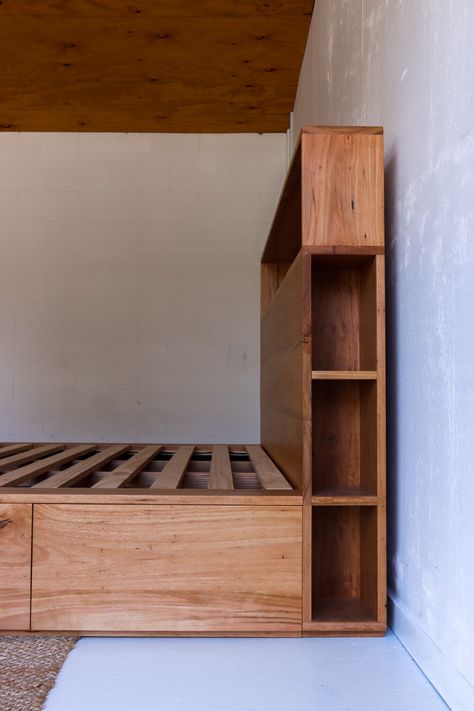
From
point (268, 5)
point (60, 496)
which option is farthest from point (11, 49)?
point (60, 496)

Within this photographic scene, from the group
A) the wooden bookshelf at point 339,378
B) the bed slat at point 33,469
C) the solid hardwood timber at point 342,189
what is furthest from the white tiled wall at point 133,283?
the solid hardwood timber at point 342,189

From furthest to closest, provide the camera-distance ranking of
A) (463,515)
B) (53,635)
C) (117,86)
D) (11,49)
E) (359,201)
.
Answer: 1. (117,86)
2. (11,49)
3. (359,201)
4. (53,635)
5. (463,515)

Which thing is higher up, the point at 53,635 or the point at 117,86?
the point at 117,86

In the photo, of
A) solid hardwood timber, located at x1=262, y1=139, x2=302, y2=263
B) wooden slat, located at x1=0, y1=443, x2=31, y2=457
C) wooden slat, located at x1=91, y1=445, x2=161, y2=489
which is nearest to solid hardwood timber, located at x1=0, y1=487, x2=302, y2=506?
wooden slat, located at x1=91, y1=445, x2=161, y2=489

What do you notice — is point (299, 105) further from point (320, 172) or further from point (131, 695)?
point (131, 695)

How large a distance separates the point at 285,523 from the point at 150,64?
2.94 metres

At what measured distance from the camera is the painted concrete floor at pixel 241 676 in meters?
0.94

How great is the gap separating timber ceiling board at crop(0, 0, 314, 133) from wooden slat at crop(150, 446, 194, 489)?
7.30 feet

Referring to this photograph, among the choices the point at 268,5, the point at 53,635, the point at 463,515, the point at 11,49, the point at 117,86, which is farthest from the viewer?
the point at 117,86

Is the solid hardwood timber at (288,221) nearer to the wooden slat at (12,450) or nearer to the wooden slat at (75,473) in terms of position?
the wooden slat at (75,473)

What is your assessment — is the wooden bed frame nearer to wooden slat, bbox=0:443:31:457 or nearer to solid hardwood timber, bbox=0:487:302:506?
solid hardwood timber, bbox=0:487:302:506

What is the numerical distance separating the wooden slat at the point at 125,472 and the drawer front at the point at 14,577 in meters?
0.20

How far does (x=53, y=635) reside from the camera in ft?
3.88

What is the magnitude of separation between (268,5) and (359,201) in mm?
2049
